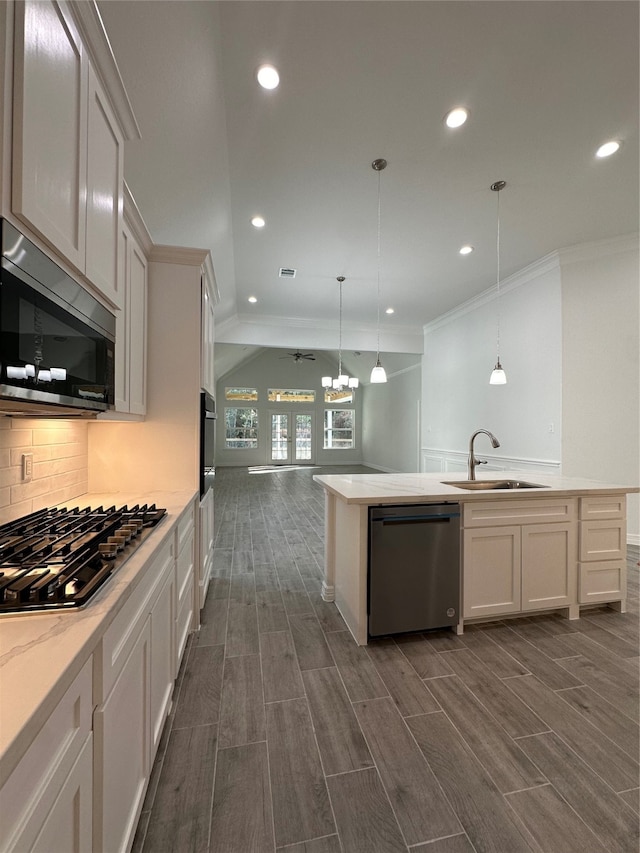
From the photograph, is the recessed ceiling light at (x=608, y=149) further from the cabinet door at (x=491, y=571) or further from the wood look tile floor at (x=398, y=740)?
the wood look tile floor at (x=398, y=740)

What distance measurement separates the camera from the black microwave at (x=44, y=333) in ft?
→ 2.66

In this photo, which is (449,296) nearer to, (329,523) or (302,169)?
(302,169)

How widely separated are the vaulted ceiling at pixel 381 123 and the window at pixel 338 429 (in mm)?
8689

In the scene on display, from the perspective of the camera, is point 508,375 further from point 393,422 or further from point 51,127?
point 51,127

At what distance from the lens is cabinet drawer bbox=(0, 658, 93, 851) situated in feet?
1.75

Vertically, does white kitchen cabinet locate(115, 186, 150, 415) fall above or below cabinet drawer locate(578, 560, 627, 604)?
above

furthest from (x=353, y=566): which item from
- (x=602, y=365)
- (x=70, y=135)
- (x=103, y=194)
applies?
(x=602, y=365)

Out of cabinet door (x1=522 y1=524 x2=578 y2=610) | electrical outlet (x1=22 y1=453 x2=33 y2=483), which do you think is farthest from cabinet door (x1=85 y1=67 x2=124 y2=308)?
cabinet door (x1=522 y1=524 x2=578 y2=610)

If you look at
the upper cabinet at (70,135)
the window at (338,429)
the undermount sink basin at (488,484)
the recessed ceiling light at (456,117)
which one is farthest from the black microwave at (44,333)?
the window at (338,429)

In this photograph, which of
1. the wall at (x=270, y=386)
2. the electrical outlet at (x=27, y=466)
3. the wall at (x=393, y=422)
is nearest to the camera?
the electrical outlet at (x=27, y=466)

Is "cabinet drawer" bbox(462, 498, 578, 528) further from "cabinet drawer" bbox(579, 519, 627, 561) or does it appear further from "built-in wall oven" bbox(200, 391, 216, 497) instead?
"built-in wall oven" bbox(200, 391, 216, 497)

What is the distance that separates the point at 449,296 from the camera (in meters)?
5.89

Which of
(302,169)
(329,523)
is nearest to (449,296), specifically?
(302,169)

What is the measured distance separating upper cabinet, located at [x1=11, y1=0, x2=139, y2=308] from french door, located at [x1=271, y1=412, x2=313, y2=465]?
1092 cm
